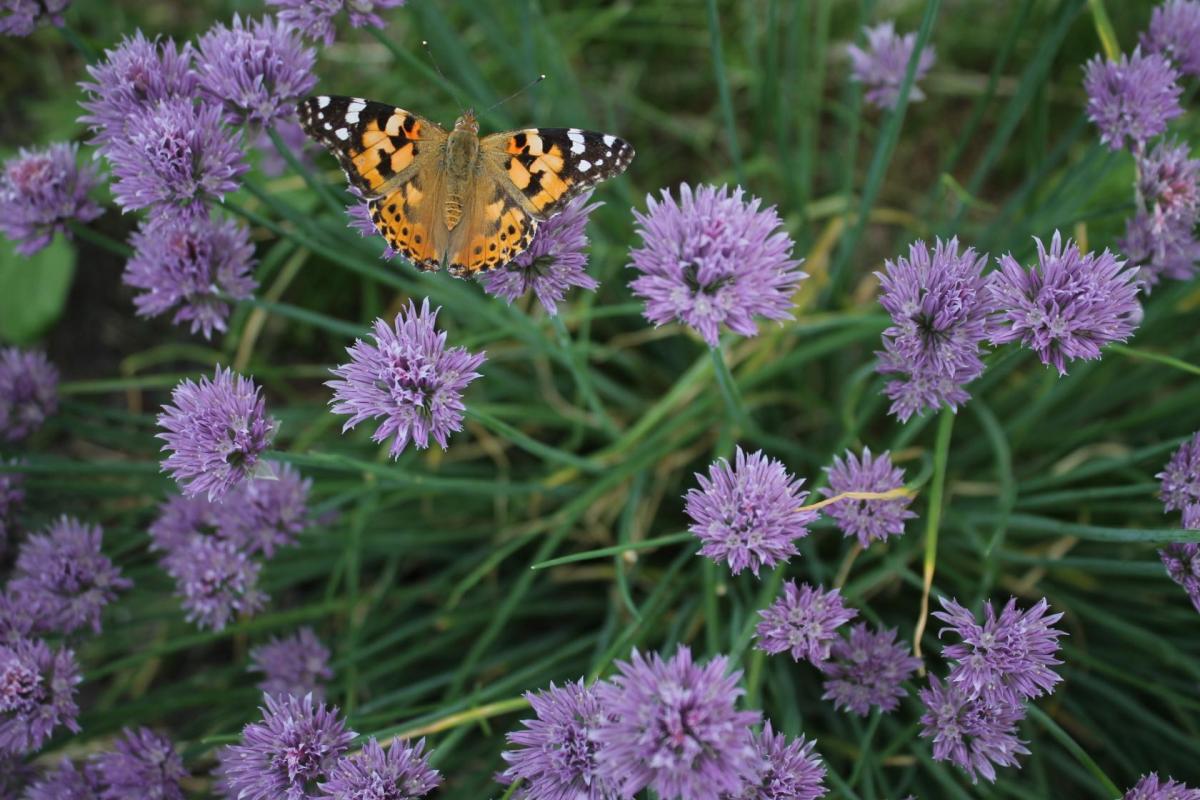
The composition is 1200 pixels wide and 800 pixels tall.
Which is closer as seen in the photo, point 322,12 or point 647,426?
point 322,12

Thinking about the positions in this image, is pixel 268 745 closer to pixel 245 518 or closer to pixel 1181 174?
pixel 245 518

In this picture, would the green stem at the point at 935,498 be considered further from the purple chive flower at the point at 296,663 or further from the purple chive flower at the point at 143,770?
the purple chive flower at the point at 143,770

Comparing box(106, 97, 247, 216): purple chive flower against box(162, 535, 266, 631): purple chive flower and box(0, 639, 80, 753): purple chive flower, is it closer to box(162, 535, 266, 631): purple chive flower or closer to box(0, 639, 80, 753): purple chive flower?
box(162, 535, 266, 631): purple chive flower

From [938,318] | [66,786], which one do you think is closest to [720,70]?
[938,318]

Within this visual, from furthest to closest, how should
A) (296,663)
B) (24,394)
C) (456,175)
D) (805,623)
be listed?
(24,394), (296,663), (456,175), (805,623)

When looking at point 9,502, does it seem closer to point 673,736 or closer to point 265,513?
point 265,513

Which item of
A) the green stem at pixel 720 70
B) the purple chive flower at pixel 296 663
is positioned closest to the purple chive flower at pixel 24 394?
the purple chive flower at pixel 296 663

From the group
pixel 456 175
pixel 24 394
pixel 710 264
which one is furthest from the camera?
pixel 24 394

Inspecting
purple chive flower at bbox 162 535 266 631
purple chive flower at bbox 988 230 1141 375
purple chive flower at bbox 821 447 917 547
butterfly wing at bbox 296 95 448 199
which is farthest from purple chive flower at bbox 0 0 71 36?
purple chive flower at bbox 988 230 1141 375
